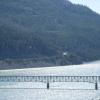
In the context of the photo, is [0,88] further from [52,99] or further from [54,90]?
[52,99]

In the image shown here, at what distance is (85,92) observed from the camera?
123 metres

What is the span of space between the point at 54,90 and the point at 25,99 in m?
22.1

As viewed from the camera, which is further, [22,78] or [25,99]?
[22,78]

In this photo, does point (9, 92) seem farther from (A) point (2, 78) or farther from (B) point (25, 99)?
(A) point (2, 78)

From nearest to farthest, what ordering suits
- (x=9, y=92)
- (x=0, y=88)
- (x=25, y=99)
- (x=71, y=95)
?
(x=25, y=99), (x=71, y=95), (x=9, y=92), (x=0, y=88)

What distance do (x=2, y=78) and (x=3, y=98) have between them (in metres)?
54.5

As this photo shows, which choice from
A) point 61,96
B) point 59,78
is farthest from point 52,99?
point 59,78

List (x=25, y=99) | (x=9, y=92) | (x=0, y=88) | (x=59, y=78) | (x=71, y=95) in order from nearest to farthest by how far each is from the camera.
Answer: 1. (x=25, y=99)
2. (x=71, y=95)
3. (x=9, y=92)
4. (x=0, y=88)
5. (x=59, y=78)

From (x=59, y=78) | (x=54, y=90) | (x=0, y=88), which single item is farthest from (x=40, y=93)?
(x=59, y=78)

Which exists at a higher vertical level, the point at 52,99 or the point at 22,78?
the point at 52,99

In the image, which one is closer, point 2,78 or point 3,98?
point 3,98

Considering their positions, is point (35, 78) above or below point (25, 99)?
below

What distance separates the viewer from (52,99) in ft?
357

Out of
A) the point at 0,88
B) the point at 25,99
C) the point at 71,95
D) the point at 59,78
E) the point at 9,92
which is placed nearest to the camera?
the point at 25,99
